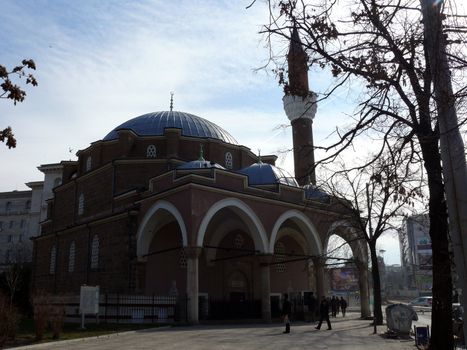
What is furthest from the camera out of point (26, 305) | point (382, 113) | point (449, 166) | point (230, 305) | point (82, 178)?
point (82, 178)

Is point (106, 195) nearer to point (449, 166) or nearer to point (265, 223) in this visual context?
point (265, 223)

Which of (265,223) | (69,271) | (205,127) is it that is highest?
(205,127)

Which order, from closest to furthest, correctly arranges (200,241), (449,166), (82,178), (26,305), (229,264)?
(449,166) → (200,241) → (229,264) → (26,305) → (82,178)

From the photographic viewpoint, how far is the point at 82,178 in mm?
27438

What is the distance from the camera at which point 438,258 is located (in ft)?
23.1

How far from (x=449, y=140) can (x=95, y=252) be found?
842 inches

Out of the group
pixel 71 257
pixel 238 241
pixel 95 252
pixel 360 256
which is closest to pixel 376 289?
pixel 360 256

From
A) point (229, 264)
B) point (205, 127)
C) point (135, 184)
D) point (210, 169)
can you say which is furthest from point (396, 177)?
point (205, 127)

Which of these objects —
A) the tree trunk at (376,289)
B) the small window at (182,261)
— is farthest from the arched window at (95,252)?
the tree trunk at (376,289)

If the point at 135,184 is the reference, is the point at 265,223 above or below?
below

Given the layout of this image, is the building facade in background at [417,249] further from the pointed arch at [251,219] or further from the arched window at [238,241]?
the arched window at [238,241]

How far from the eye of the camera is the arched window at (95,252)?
2331cm

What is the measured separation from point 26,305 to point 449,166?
2500 centimetres

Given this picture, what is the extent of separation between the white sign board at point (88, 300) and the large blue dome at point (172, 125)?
44.1 ft
